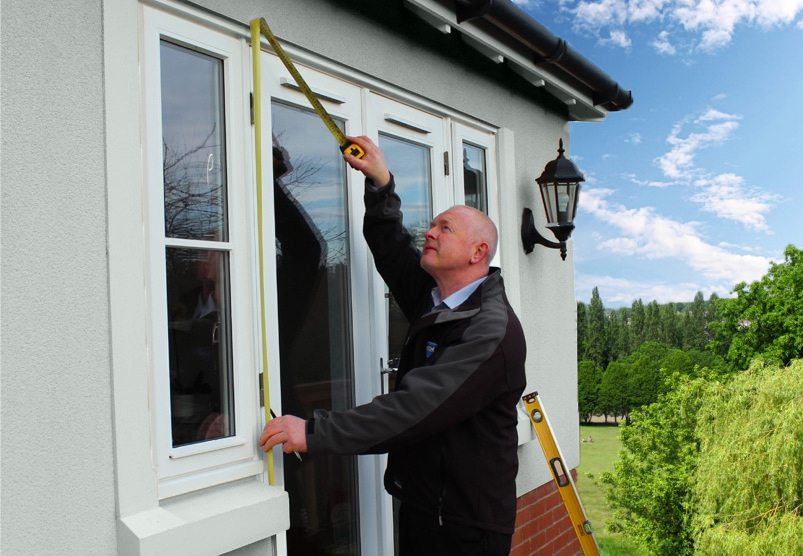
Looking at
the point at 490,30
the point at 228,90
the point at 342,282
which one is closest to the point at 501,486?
the point at 342,282

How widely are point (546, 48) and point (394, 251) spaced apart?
187 cm

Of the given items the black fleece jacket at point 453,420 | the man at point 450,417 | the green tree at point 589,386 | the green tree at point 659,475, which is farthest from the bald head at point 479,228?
the green tree at point 589,386

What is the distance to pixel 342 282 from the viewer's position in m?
3.04

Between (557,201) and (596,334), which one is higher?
(557,201)

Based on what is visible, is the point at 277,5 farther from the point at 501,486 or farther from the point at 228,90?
the point at 501,486

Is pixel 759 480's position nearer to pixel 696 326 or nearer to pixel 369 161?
pixel 369 161

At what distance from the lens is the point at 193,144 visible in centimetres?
238

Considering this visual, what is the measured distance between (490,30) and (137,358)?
257 centimetres

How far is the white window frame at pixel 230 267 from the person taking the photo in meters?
2.17

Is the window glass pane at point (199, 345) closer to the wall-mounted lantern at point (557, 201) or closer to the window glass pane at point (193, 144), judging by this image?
the window glass pane at point (193, 144)

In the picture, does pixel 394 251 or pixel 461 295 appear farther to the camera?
pixel 394 251

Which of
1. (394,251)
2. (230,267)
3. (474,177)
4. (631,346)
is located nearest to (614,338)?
(631,346)

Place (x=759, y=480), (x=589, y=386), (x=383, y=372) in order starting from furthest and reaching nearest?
(x=589, y=386), (x=759, y=480), (x=383, y=372)

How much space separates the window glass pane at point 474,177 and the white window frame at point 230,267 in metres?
1.79
